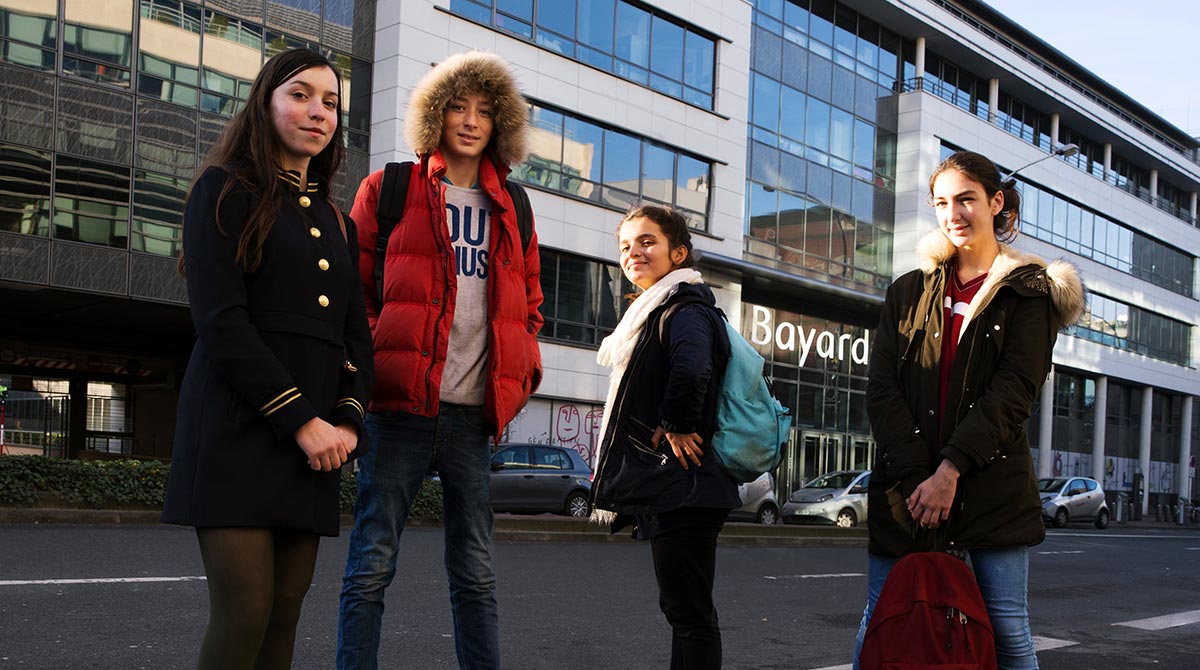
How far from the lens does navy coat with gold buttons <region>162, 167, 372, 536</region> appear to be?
2.82 m

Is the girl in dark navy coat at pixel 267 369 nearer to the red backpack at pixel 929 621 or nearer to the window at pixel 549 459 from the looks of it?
the red backpack at pixel 929 621

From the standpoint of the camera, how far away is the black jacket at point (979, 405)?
3.48 m

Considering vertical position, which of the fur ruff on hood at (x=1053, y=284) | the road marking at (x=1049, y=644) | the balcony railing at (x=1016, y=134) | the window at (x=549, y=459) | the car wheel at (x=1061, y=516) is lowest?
the car wheel at (x=1061, y=516)

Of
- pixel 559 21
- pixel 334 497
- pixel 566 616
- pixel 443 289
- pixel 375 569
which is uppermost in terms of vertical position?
pixel 559 21

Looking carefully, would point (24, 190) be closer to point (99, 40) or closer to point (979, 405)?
point (99, 40)

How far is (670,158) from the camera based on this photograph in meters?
30.2

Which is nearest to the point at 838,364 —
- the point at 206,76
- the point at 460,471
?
the point at 206,76

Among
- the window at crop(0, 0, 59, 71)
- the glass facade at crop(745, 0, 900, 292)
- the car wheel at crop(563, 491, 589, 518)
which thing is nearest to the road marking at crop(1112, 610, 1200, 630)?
the car wheel at crop(563, 491, 589, 518)

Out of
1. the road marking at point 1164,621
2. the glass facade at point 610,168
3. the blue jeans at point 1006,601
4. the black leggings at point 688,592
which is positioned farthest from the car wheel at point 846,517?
the blue jeans at point 1006,601

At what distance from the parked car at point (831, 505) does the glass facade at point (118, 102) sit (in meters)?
13.7

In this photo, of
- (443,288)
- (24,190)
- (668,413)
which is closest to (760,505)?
(24,190)

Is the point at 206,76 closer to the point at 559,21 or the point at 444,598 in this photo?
the point at 559,21

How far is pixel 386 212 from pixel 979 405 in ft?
6.38

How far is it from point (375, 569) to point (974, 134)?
133ft
